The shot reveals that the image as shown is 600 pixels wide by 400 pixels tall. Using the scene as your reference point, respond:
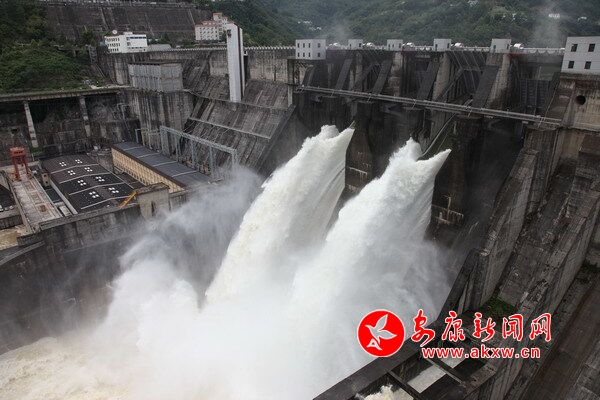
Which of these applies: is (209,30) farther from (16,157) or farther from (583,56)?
(583,56)

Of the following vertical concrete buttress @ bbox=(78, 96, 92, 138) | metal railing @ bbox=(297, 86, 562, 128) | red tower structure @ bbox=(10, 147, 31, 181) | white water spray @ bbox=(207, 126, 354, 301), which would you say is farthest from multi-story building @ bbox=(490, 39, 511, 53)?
vertical concrete buttress @ bbox=(78, 96, 92, 138)

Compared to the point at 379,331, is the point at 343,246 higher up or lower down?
higher up

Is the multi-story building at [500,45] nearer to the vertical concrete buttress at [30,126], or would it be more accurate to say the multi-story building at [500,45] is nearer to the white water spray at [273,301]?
the white water spray at [273,301]

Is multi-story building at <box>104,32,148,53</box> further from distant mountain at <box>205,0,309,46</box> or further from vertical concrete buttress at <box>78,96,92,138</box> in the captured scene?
distant mountain at <box>205,0,309,46</box>

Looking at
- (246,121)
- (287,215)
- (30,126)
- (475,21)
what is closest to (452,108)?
(287,215)

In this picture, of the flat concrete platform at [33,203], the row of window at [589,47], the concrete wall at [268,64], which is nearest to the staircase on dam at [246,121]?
the concrete wall at [268,64]

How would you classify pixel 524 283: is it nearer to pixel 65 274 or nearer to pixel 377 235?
pixel 377 235

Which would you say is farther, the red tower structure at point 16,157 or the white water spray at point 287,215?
the red tower structure at point 16,157
